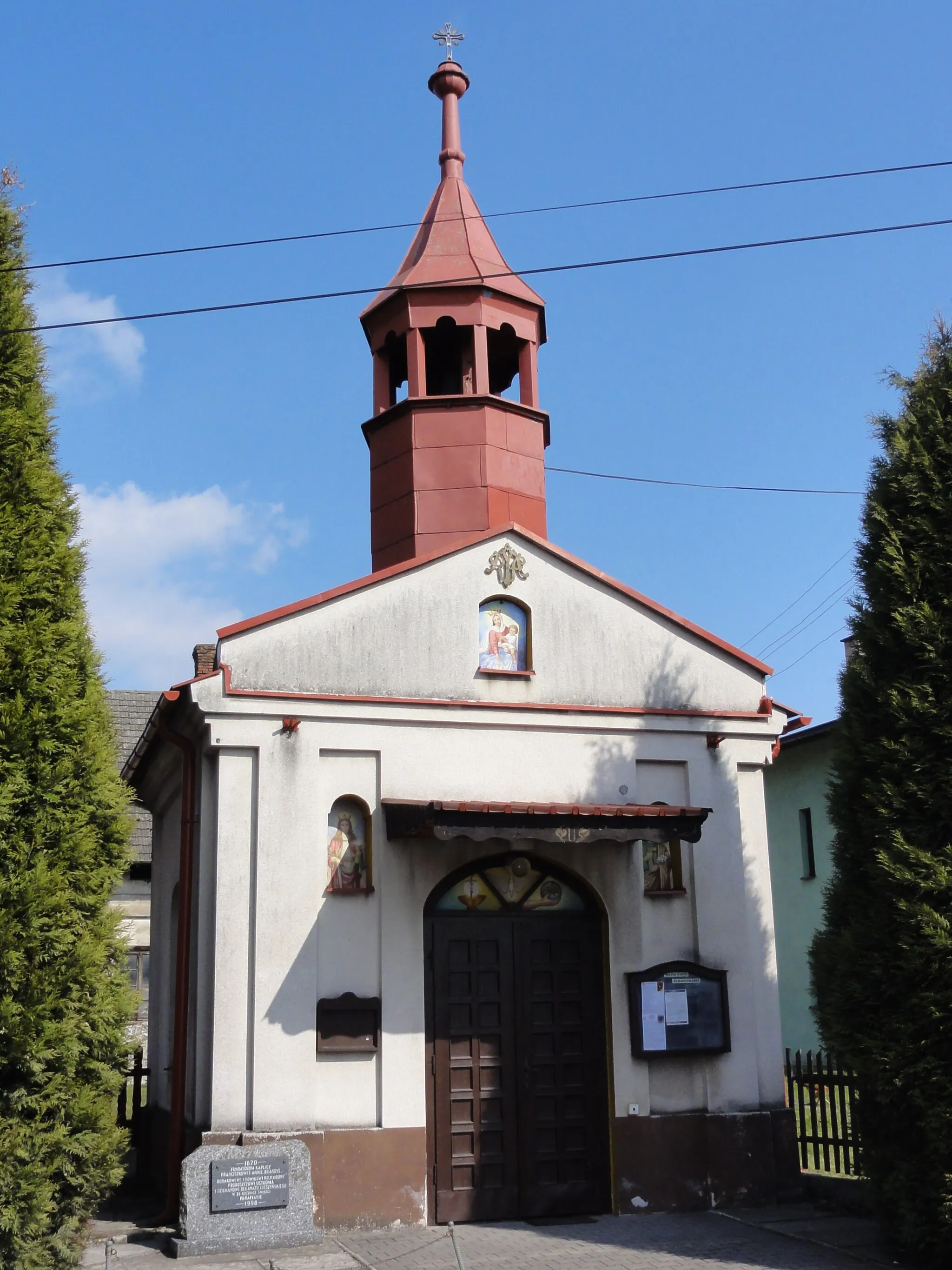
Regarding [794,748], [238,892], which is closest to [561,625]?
[238,892]

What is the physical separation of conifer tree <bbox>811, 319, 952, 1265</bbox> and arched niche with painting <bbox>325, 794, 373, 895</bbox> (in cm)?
390

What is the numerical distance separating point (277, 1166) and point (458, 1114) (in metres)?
1.80

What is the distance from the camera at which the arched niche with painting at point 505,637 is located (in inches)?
486

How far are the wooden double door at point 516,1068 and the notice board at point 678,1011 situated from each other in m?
0.35

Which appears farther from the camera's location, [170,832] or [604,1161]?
[170,832]

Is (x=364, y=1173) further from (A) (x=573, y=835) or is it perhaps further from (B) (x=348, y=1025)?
(A) (x=573, y=835)

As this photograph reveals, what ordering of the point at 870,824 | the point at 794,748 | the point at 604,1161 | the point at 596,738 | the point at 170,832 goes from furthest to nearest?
the point at 794,748 < the point at 170,832 < the point at 596,738 < the point at 604,1161 < the point at 870,824

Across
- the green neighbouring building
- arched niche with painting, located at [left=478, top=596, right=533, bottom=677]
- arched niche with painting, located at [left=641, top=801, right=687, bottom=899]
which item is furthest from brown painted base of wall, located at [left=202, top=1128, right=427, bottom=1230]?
the green neighbouring building

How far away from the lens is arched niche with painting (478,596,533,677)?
1234cm

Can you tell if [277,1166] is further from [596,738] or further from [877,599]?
[877,599]

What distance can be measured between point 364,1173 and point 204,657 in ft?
15.7

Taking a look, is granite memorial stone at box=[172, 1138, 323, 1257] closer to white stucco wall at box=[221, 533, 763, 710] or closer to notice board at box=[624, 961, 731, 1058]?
notice board at box=[624, 961, 731, 1058]

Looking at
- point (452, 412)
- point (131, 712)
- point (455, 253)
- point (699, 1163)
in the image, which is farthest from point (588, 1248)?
point (131, 712)

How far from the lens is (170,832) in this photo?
14.6 m
